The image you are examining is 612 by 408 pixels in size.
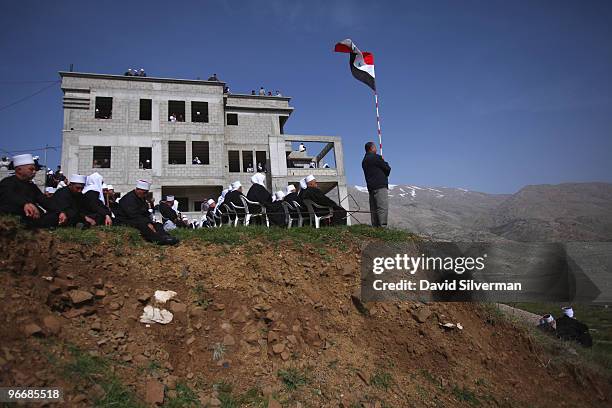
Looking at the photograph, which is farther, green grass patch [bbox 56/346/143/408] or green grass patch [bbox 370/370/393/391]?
green grass patch [bbox 370/370/393/391]

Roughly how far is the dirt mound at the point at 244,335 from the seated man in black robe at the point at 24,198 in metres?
0.51

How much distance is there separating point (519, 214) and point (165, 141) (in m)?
115

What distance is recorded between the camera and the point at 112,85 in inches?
959

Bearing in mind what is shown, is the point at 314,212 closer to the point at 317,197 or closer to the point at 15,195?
the point at 317,197

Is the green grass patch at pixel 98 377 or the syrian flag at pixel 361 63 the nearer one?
the green grass patch at pixel 98 377

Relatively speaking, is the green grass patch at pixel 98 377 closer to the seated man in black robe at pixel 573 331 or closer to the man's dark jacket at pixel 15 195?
the man's dark jacket at pixel 15 195

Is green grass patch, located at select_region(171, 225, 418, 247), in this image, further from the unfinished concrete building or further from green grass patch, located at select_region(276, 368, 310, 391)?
the unfinished concrete building

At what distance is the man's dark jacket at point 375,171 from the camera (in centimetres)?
775

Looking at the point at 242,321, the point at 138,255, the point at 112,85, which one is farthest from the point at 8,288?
the point at 112,85

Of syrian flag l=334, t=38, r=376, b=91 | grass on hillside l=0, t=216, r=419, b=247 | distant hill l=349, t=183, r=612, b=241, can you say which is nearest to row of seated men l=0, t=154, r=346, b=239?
grass on hillside l=0, t=216, r=419, b=247

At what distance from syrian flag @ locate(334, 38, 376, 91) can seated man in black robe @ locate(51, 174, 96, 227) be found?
25.3 feet

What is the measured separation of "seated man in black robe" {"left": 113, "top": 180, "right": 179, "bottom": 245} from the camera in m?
5.93

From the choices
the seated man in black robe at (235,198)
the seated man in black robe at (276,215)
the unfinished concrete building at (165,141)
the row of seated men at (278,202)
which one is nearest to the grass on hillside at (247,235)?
the row of seated men at (278,202)

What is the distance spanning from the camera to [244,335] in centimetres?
463
